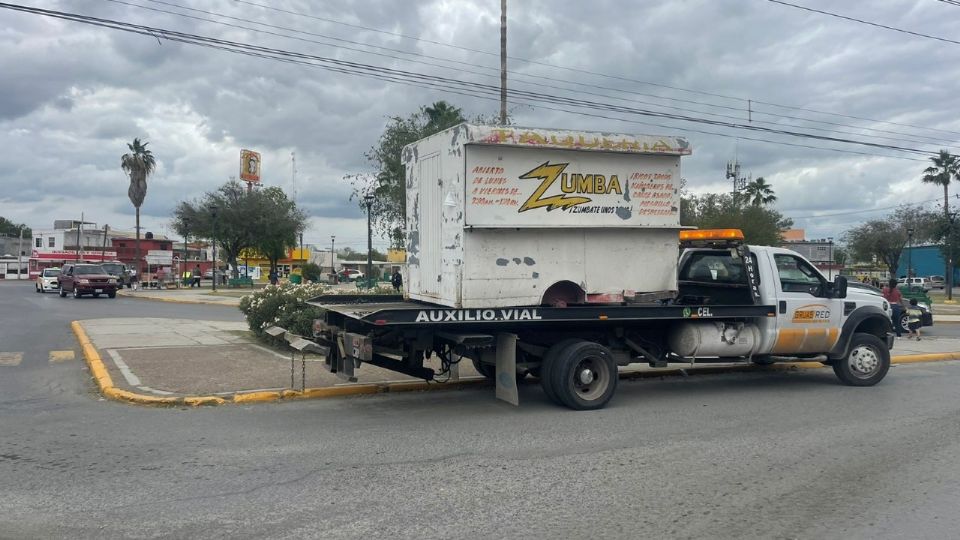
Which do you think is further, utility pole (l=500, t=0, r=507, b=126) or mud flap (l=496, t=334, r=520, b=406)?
utility pole (l=500, t=0, r=507, b=126)

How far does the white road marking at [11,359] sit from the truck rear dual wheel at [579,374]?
29.4ft

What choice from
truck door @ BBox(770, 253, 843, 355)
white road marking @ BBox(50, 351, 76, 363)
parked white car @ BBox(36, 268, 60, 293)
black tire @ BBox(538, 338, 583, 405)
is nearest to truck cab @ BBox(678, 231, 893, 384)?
truck door @ BBox(770, 253, 843, 355)

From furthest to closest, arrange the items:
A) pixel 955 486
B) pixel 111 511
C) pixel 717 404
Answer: pixel 717 404, pixel 955 486, pixel 111 511

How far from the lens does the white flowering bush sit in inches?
481

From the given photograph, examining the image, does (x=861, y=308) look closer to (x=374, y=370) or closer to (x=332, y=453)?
(x=374, y=370)

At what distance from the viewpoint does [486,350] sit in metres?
8.34

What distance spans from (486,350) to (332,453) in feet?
8.57

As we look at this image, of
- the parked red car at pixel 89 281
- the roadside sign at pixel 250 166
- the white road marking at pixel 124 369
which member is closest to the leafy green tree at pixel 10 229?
the roadside sign at pixel 250 166

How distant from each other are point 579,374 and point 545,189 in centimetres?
218

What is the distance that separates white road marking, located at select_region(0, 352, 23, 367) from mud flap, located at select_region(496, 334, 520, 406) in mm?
8376

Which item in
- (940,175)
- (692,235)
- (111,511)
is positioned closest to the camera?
(111,511)

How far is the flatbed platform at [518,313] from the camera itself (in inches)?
285

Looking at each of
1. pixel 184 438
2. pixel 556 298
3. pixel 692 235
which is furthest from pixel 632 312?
pixel 184 438

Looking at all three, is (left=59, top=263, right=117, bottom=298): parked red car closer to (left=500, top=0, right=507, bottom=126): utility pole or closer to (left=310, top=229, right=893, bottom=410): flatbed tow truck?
(left=500, top=0, right=507, bottom=126): utility pole
